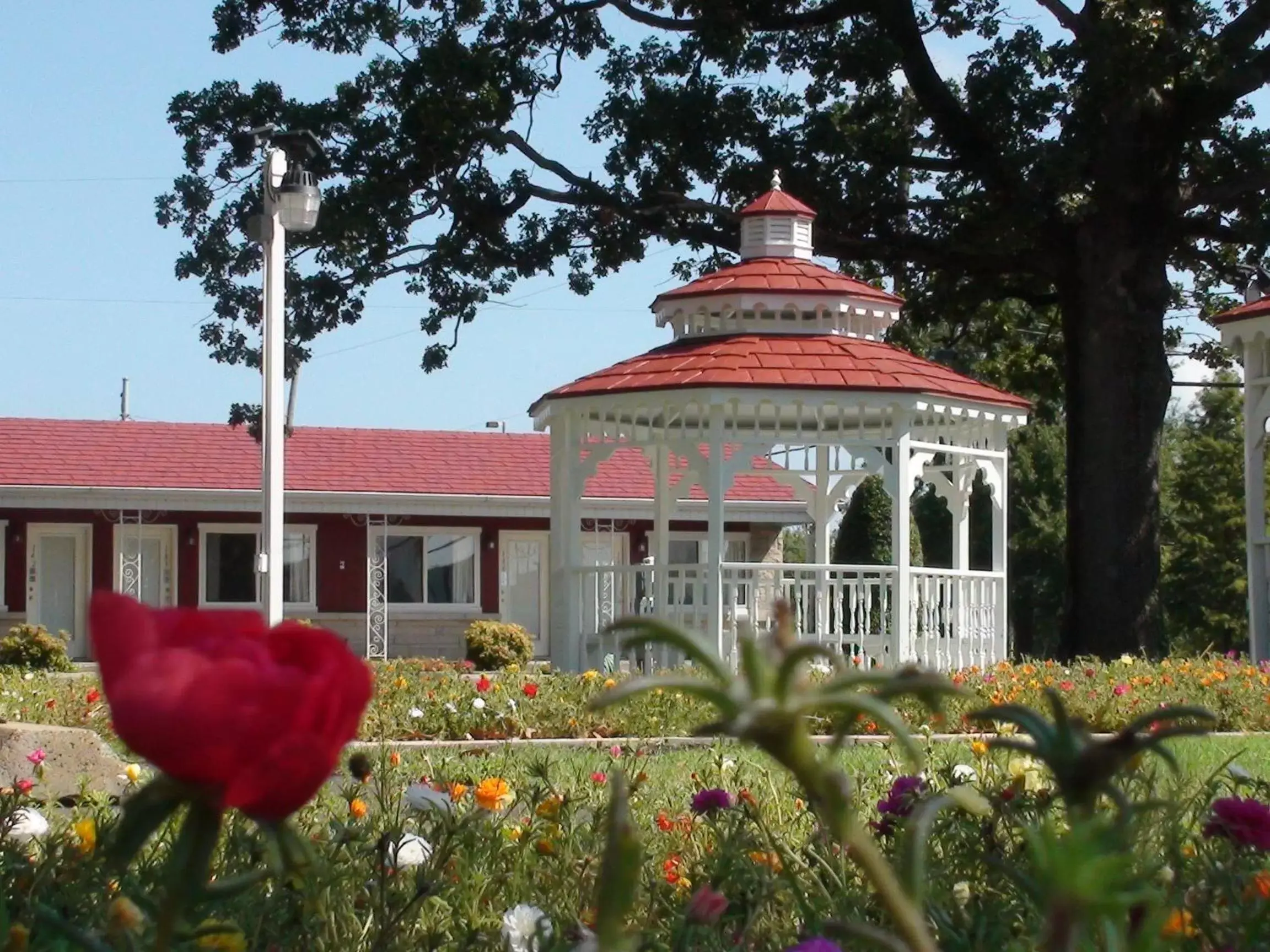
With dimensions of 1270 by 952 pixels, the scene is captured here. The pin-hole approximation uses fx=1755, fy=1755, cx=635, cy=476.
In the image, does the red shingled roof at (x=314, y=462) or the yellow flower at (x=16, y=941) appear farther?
the red shingled roof at (x=314, y=462)

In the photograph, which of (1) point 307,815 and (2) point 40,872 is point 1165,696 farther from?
(2) point 40,872

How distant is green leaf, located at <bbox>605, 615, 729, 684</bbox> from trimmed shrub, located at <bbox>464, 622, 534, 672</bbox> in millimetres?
25025

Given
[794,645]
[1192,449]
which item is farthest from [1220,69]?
[1192,449]

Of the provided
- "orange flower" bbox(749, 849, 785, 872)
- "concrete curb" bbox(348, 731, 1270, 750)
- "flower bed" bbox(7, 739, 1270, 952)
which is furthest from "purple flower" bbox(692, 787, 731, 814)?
"concrete curb" bbox(348, 731, 1270, 750)

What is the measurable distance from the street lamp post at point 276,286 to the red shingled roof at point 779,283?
3821mm

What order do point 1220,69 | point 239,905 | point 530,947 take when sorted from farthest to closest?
point 1220,69
point 239,905
point 530,947

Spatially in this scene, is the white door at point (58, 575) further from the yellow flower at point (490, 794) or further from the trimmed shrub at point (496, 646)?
the yellow flower at point (490, 794)

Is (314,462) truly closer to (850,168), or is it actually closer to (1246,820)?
(850,168)

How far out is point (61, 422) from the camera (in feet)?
104

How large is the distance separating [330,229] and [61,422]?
1429 cm

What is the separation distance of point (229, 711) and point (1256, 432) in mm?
18060

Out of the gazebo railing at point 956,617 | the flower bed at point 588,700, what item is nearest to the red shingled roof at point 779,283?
the gazebo railing at point 956,617

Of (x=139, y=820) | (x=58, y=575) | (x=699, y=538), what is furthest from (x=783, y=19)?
(x=139, y=820)

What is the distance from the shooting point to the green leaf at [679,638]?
794 millimetres
